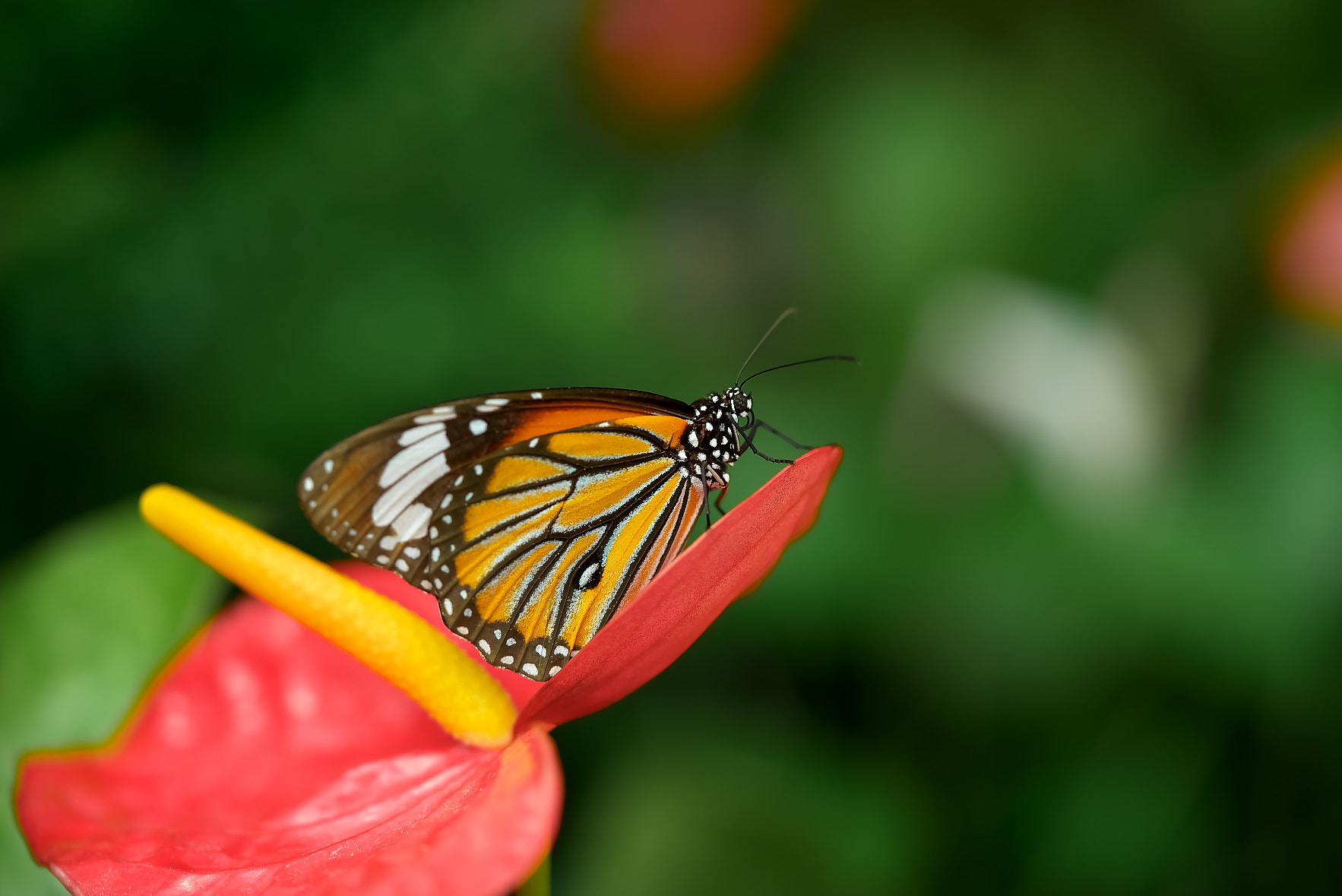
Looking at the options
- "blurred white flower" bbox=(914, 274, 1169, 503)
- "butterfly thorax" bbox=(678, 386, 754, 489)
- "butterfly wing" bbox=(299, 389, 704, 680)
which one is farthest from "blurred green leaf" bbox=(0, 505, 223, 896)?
"blurred white flower" bbox=(914, 274, 1169, 503)

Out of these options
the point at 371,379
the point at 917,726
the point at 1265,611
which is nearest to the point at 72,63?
the point at 371,379

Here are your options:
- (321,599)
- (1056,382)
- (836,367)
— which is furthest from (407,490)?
(836,367)

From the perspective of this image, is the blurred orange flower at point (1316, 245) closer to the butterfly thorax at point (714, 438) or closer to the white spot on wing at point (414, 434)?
the butterfly thorax at point (714, 438)

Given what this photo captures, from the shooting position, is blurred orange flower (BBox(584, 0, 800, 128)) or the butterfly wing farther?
blurred orange flower (BBox(584, 0, 800, 128))

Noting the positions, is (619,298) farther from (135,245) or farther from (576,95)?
(135,245)

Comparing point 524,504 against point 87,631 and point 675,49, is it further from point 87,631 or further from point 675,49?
point 675,49

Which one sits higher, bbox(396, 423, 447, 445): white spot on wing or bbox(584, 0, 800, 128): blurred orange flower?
bbox(584, 0, 800, 128): blurred orange flower

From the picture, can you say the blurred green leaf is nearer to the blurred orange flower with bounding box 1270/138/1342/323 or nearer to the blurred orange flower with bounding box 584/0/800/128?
the blurred orange flower with bounding box 584/0/800/128

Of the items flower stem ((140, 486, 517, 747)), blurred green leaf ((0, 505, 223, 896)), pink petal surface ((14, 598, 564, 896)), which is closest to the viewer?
pink petal surface ((14, 598, 564, 896))
